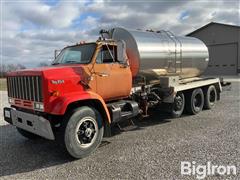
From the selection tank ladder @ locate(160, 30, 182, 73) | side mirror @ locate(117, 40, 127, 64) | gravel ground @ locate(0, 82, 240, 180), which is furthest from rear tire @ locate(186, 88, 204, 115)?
side mirror @ locate(117, 40, 127, 64)

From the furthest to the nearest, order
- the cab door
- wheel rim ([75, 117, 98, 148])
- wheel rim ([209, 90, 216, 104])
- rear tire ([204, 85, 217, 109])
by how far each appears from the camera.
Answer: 1. wheel rim ([209, 90, 216, 104])
2. rear tire ([204, 85, 217, 109])
3. the cab door
4. wheel rim ([75, 117, 98, 148])

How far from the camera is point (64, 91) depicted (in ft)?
16.5

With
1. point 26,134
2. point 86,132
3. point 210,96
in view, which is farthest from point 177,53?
point 26,134

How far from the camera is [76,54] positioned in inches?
247

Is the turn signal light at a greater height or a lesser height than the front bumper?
greater

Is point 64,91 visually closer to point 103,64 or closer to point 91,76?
point 91,76

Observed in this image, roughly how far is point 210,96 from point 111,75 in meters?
5.90

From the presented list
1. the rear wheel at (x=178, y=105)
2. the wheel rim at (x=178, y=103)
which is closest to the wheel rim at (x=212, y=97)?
the rear wheel at (x=178, y=105)

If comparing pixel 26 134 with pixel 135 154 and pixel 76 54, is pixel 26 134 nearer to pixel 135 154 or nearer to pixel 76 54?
pixel 76 54

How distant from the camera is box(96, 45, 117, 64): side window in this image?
19.5 ft

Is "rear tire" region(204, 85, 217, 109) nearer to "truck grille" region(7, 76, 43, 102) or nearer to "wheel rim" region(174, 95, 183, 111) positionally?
"wheel rim" region(174, 95, 183, 111)

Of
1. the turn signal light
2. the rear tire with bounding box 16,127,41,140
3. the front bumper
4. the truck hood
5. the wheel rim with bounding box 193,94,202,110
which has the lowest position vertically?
the rear tire with bounding box 16,127,41,140

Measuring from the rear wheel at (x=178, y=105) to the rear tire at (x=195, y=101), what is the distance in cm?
40

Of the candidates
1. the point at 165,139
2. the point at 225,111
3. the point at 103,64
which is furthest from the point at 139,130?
the point at 225,111
